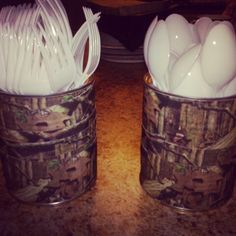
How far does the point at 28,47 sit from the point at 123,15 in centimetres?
61

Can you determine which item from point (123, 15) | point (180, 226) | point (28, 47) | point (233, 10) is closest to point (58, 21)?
point (28, 47)

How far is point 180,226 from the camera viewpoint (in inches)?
16.2

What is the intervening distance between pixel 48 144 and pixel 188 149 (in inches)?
7.1

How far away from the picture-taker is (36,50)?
1.17 ft

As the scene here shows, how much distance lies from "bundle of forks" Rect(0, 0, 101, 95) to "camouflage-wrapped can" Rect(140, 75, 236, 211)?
116 millimetres

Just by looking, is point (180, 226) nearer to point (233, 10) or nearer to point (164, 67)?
point (164, 67)

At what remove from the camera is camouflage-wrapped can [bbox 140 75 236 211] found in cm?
38

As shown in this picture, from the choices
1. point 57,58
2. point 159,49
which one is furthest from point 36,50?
point 159,49

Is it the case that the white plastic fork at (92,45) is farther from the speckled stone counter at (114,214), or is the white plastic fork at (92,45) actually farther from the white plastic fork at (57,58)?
the speckled stone counter at (114,214)

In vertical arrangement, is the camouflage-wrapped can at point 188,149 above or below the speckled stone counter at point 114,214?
above

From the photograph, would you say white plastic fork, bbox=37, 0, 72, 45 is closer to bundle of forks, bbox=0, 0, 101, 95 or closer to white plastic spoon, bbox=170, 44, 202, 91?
bundle of forks, bbox=0, 0, 101, 95

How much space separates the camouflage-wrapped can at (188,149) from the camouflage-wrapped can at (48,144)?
0.09m

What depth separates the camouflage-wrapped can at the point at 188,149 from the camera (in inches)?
15.0

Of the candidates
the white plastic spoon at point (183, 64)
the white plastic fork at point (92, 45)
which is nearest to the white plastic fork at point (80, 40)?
the white plastic fork at point (92, 45)
